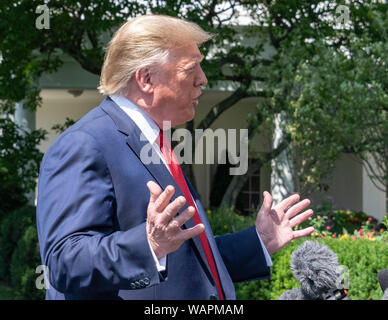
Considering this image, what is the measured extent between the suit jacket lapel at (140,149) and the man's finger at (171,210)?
359 mm

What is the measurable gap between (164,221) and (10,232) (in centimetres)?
911

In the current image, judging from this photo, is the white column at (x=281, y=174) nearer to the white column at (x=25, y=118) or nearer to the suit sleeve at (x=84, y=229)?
the white column at (x=25, y=118)

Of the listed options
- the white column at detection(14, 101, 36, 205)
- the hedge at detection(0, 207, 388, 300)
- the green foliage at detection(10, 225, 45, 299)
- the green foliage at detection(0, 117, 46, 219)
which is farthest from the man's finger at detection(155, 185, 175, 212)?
the white column at detection(14, 101, 36, 205)

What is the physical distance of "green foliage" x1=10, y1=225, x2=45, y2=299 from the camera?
792 centimetres

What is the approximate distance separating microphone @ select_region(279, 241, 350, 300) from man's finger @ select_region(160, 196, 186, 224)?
7.40 feet

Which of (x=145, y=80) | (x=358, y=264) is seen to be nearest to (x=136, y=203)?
(x=145, y=80)

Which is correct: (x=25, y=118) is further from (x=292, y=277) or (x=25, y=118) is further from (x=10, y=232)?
(x=292, y=277)

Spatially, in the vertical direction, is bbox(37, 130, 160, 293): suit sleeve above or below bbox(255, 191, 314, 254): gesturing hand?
above

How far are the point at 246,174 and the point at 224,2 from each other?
3.53 meters

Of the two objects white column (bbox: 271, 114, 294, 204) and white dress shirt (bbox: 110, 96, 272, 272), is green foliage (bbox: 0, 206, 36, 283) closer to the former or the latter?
white column (bbox: 271, 114, 294, 204)

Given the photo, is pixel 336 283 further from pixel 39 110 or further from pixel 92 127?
pixel 39 110

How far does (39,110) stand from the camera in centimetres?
1587

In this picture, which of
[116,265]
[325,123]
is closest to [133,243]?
[116,265]

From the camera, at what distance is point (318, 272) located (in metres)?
3.39
